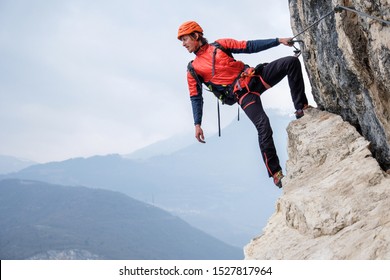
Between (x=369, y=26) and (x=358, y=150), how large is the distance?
9.47 ft

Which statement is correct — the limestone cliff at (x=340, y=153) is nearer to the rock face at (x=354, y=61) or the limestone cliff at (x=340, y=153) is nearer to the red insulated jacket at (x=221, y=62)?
the rock face at (x=354, y=61)

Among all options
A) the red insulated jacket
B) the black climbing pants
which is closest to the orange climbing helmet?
the red insulated jacket

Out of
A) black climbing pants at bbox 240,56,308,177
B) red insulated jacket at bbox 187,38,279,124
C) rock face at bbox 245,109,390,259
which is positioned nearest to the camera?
rock face at bbox 245,109,390,259

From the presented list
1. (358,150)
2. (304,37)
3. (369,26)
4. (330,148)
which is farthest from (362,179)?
(304,37)

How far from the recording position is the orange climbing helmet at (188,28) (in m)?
10.7

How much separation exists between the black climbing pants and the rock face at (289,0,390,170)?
0.65 meters

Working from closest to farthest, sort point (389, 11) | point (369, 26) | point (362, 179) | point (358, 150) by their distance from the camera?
point (389, 11), point (369, 26), point (362, 179), point (358, 150)

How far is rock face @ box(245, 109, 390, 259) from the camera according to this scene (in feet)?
24.1

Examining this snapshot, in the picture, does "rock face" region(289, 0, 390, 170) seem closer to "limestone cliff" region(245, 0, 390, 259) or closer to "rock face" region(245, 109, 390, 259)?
"limestone cliff" region(245, 0, 390, 259)

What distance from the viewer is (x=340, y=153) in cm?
952

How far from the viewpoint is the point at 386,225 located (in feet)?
23.4

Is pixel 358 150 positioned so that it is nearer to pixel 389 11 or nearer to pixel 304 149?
pixel 304 149

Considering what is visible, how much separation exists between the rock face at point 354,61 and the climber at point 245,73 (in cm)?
70

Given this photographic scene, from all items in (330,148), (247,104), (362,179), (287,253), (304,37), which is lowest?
(287,253)
